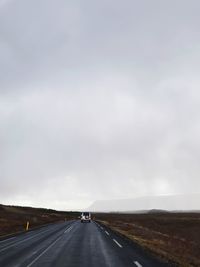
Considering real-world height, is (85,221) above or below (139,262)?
above

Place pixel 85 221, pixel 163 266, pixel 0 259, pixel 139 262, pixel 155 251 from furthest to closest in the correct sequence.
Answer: pixel 85 221 → pixel 155 251 → pixel 0 259 → pixel 139 262 → pixel 163 266

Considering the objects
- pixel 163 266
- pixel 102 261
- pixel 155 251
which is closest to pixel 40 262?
pixel 102 261

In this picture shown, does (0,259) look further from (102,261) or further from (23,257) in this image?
(102,261)

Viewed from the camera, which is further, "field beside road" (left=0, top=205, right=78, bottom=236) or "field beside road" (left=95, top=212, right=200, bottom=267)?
"field beside road" (left=0, top=205, right=78, bottom=236)

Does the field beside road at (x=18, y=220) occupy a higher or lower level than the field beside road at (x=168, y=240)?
higher

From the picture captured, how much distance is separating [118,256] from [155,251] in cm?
292

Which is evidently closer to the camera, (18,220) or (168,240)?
(168,240)

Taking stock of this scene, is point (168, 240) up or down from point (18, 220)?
down

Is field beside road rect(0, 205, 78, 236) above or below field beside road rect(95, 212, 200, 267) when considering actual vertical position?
above

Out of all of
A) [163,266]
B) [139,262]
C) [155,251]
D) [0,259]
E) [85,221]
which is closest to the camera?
[163,266]

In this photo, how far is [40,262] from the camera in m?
17.3

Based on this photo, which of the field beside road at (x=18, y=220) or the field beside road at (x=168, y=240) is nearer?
the field beside road at (x=168, y=240)

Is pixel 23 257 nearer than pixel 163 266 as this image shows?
No

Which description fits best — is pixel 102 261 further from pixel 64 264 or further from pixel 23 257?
pixel 23 257
